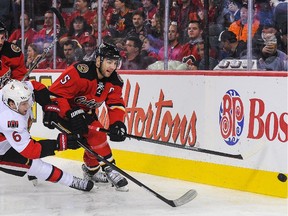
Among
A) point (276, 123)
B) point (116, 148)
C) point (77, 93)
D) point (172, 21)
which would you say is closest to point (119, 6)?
point (172, 21)

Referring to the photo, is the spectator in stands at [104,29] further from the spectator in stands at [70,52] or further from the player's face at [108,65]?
the player's face at [108,65]

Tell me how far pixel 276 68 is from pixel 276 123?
0.37m

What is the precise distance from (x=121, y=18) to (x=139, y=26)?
26 cm

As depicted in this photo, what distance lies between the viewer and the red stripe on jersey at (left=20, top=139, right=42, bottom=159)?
417cm

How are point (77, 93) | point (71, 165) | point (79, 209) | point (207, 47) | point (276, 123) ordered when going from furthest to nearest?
point (71, 165) → point (207, 47) → point (77, 93) → point (276, 123) → point (79, 209)

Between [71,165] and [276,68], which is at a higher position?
[276,68]

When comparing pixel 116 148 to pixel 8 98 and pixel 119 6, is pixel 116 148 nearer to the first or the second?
pixel 119 6

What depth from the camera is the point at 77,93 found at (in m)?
4.75

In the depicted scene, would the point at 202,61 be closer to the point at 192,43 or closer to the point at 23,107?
the point at 192,43

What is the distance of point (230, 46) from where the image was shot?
4996mm

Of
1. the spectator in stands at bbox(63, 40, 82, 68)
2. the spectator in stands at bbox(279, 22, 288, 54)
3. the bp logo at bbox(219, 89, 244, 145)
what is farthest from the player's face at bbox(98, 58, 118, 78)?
the spectator in stands at bbox(63, 40, 82, 68)

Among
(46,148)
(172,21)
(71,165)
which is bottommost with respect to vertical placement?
(71,165)

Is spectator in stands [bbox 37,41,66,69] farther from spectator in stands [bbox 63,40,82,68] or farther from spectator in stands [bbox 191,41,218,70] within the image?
spectator in stands [bbox 191,41,218,70]

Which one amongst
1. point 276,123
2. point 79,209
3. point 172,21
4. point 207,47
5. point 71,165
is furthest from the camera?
point 71,165
